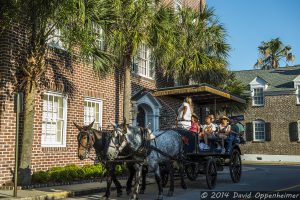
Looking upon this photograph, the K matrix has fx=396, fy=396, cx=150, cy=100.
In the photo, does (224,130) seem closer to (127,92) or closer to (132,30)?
(127,92)

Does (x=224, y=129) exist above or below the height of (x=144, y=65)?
below

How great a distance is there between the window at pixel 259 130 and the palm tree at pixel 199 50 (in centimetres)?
1800

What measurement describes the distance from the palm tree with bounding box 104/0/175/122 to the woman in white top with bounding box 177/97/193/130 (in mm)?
2715

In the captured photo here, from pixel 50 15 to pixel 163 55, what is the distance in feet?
18.2

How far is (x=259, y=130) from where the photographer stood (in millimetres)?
37375

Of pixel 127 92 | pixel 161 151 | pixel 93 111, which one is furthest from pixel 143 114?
pixel 161 151

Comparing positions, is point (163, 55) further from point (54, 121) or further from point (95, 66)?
point (54, 121)

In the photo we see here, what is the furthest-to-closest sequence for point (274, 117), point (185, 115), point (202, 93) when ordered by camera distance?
point (274, 117), point (202, 93), point (185, 115)

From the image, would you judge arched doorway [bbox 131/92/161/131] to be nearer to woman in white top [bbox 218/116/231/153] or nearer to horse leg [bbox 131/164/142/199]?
woman in white top [bbox 218/116/231/153]

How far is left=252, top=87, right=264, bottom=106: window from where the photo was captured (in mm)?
37750

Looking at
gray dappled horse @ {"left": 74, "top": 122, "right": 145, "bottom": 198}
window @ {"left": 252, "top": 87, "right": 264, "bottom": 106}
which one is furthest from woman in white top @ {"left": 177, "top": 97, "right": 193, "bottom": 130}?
window @ {"left": 252, "top": 87, "right": 264, "bottom": 106}

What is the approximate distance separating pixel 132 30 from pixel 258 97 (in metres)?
26.1

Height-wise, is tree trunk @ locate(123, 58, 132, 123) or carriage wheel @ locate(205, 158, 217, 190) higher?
tree trunk @ locate(123, 58, 132, 123)

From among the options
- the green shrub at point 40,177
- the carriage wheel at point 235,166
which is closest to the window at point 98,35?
the green shrub at point 40,177
